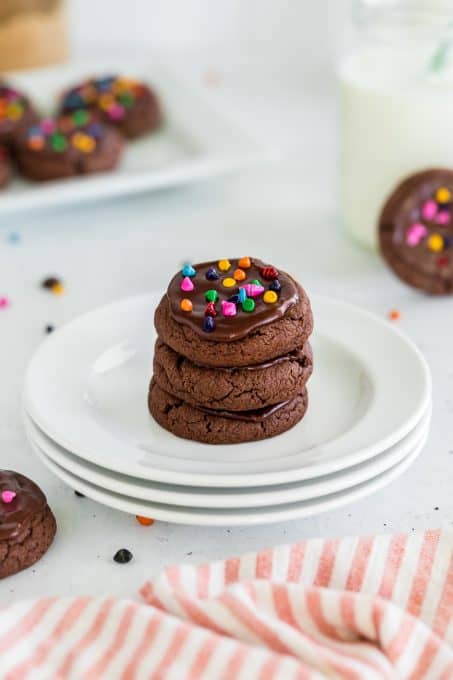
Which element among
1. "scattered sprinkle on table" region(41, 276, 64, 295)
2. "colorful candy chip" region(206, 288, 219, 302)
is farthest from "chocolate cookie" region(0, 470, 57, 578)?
"scattered sprinkle on table" region(41, 276, 64, 295)

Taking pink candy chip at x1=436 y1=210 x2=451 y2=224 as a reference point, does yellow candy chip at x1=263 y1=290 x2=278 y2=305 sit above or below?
above

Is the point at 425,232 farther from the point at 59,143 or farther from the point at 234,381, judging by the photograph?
the point at 59,143

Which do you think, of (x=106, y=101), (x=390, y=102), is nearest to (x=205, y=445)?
(x=390, y=102)

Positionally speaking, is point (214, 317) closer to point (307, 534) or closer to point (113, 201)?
point (307, 534)

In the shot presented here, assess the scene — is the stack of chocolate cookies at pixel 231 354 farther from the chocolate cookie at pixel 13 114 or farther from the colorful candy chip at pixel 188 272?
the chocolate cookie at pixel 13 114

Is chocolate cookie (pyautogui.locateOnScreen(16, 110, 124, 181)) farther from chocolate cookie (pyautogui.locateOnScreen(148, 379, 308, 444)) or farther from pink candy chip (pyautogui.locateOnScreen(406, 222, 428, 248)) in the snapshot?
chocolate cookie (pyautogui.locateOnScreen(148, 379, 308, 444))

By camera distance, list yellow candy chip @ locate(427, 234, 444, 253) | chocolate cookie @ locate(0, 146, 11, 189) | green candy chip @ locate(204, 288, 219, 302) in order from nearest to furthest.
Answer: green candy chip @ locate(204, 288, 219, 302), yellow candy chip @ locate(427, 234, 444, 253), chocolate cookie @ locate(0, 146, 11, 189)

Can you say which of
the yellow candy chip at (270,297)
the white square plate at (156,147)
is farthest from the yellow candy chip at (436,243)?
the yellow candy chip at (270,297)
